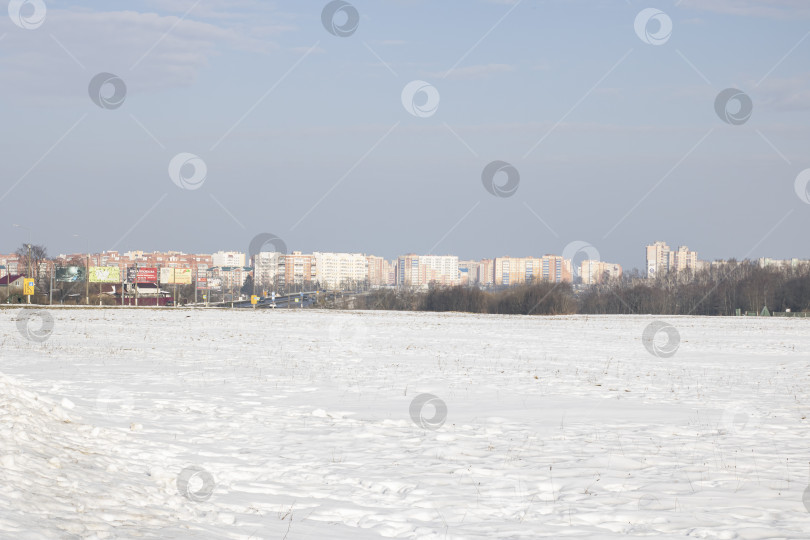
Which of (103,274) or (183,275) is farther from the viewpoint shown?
(183,275)

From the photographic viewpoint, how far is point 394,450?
1207 centimetres

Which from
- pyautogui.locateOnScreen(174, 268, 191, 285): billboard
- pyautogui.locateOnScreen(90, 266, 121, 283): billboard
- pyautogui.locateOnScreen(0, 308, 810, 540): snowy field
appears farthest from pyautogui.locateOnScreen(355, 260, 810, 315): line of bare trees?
pyautogui.locateOnScreen(0, 308, 810, 540): snowy field

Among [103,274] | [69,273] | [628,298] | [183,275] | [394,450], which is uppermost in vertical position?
[183,275]

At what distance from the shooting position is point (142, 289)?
181m

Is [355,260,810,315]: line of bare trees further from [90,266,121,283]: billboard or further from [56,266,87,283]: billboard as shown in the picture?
[56,266,87,283]: billboard

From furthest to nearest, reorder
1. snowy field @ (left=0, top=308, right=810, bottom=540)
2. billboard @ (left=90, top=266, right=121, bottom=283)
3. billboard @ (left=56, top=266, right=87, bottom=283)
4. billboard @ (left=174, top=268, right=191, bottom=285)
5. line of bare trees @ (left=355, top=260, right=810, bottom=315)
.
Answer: billboard @ (left=174, top=268, right=191, bottom=285)
billboard @ (left=90, top=266, right=121, bottom=283)
billboard @ (left=56, top=266, right=87, bottom=283)
line of bare trees @ (left=355, top=260, right=810, bottom=315)
snowy field @ (left=0, top=308, right=810, bottom=540)

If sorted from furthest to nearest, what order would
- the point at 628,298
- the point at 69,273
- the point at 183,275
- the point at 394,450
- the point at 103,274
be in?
the point at 183,275 < the point at 103,274 < the point at 628,298 < the point at 69,273 < the point at 394,450

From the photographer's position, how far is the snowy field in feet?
27.0

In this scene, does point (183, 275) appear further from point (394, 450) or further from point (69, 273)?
point (394, 450)

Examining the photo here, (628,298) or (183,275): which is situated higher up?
(183,275)

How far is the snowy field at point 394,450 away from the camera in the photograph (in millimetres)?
8219

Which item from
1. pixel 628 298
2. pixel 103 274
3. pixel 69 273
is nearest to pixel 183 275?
pixel 103 274

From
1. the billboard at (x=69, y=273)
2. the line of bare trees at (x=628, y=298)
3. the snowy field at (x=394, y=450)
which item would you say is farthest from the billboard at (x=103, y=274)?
the snowy field at (x=394, y=450)

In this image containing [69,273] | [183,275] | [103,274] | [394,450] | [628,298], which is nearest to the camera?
[394,450]
